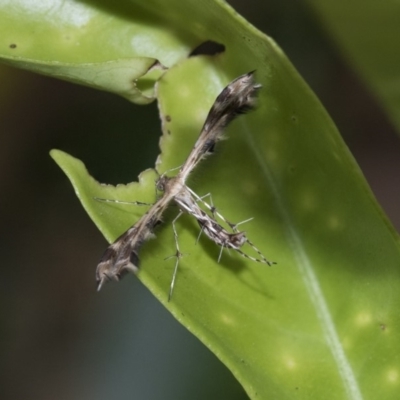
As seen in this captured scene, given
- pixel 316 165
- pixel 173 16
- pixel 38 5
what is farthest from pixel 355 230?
pixel 38 5

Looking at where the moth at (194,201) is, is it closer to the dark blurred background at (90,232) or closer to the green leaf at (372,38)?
the green leaf at (372,38)

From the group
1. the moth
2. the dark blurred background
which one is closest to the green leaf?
the moth

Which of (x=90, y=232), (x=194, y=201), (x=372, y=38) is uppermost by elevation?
(x=372, y=38)

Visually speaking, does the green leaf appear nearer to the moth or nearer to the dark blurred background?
the moth

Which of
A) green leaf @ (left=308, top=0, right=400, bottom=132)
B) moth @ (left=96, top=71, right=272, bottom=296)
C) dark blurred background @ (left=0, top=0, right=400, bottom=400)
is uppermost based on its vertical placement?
green leaf @ (left=308, top=0, right=400, bottom=132)

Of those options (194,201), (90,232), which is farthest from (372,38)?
(90,232)

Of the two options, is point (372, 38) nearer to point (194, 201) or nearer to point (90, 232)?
point (194, 201)
